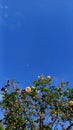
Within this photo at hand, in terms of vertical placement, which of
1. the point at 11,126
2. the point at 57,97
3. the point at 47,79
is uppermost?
the point at 47,79

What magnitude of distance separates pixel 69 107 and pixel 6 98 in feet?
8.14

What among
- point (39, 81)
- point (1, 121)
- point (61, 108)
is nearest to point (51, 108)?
point (61, 108)

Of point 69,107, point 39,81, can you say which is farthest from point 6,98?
point 69,107

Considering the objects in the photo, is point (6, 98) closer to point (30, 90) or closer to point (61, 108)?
point (30, 90)

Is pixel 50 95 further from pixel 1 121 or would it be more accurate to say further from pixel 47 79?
pixel 1 121

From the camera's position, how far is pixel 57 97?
1279 centimetres

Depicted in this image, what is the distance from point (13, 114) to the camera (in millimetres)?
12391

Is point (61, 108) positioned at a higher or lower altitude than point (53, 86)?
lower

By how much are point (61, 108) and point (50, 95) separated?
667mm

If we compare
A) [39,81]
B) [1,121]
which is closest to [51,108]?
A: [39,81]

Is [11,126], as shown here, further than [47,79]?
No

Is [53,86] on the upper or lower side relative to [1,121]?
upper

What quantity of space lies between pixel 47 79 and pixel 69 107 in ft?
4.99

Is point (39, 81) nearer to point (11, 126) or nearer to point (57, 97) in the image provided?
point (57, 97)
